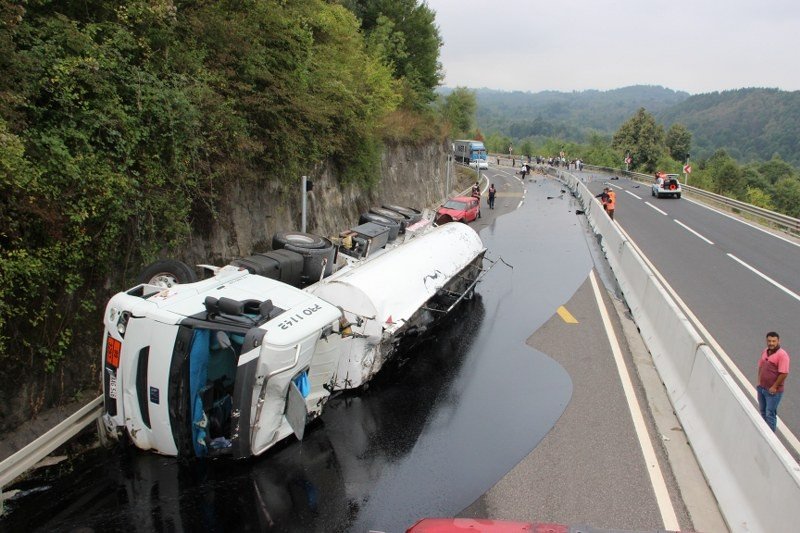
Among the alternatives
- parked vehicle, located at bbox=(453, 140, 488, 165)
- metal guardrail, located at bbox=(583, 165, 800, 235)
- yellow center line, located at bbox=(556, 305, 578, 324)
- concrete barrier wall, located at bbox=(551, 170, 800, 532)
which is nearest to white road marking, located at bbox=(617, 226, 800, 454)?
concrete barrier wall, located at bbox=(551, 170, 800, 532)

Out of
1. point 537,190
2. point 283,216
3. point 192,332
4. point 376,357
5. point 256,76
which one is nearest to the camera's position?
point 192,332

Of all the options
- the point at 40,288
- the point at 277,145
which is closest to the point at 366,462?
the point at 40,288

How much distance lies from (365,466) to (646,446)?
3.61 m

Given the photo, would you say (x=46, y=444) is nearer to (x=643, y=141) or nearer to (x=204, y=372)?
(x=204, y=372)

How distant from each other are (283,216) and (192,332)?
28.5 ft

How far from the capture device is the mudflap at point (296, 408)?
6238mm

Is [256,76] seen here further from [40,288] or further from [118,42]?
[40,288]

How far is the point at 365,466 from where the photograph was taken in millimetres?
6727

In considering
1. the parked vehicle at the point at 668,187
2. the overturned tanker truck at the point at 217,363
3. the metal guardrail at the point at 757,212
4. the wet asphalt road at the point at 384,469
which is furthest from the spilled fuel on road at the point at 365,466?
the parked vehicle at the point at 668,187

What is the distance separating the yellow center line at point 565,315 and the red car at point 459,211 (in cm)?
1270

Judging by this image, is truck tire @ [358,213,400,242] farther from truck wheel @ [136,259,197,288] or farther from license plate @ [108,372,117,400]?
license plate @ [108,372,117,400]

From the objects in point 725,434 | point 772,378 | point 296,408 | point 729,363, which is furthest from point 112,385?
point 729,363

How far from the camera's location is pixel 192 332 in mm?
6000

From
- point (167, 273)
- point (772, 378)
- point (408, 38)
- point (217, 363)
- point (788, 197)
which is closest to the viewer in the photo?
point (217, 363)
